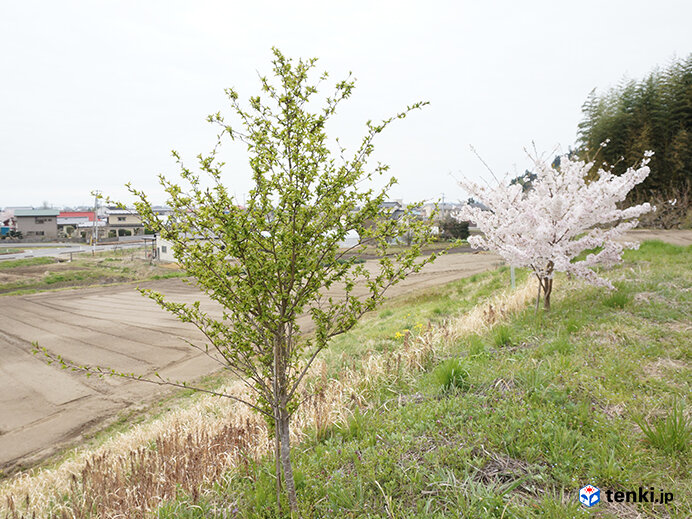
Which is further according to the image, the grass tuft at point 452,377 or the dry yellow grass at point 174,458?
the grass tuft at point 452,377

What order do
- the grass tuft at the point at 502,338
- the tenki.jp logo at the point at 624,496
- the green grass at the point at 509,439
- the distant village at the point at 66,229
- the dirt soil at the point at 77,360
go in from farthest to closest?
the distant village at the point at 66,229, the dirt soil at the point at 77,360, the grass tuft at the point at 502,338, the green grass at the point at 509,439, the tenki.jp logo at the point at 624,496

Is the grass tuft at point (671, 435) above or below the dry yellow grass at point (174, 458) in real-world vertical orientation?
above

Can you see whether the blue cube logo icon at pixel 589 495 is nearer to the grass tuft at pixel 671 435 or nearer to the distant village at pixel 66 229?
the grass tuft at pixel 671 435

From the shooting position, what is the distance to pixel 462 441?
3438mm

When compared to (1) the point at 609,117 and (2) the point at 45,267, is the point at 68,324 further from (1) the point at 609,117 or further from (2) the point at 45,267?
(1) the point at 609,117

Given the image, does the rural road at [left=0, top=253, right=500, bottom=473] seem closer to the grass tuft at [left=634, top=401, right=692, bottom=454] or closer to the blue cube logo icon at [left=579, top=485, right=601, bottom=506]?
the blue cube logo icon at [left=579, top=485, right=601, bottom=506]

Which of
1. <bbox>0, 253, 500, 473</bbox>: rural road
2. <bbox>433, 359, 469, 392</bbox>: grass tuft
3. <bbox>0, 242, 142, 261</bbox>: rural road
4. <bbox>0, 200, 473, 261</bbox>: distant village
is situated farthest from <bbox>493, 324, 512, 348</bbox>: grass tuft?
A: <bbox>0, 200, 473, 261</bbox>: distant village

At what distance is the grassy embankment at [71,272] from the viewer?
28.5 metres

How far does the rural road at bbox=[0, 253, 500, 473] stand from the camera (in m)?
7.96

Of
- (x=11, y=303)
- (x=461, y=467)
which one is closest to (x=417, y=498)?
(x=461, y=467)

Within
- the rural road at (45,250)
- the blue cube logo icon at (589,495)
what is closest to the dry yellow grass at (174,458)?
the blue cube logo icon at (589,495)

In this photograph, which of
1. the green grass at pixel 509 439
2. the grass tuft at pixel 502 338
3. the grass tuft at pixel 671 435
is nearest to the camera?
the green grass at pixel 509 439

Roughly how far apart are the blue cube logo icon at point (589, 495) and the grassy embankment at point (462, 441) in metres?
0.06

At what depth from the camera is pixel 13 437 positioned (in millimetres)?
7738
